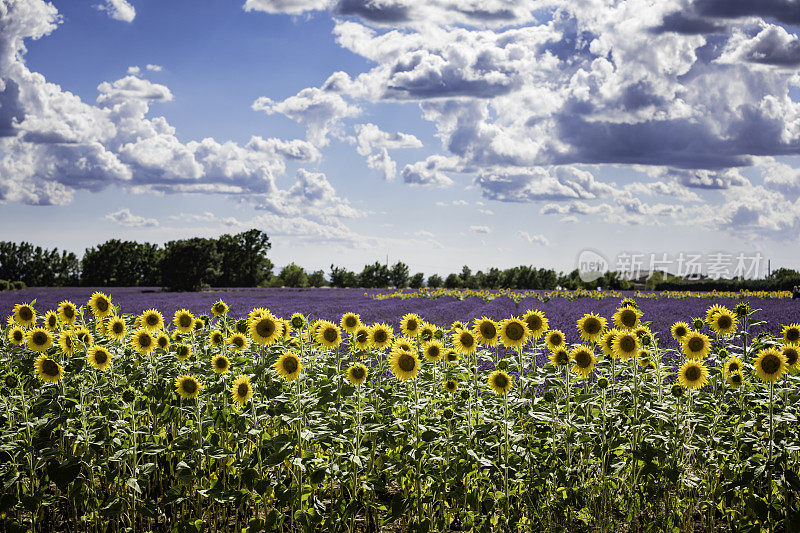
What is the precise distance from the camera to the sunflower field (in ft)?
14.1

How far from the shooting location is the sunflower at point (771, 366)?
457 cm

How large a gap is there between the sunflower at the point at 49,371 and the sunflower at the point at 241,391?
1.39 metres

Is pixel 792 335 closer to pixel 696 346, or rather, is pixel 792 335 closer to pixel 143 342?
pixel 696 346

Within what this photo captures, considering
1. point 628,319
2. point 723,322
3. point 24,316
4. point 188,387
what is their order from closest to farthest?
point 188,387 → point 628,319 → point 24,316 → point 723,322

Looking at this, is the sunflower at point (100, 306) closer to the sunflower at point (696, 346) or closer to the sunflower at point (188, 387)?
the sunflower at point (188, 387)

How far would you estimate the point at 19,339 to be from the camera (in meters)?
5.44

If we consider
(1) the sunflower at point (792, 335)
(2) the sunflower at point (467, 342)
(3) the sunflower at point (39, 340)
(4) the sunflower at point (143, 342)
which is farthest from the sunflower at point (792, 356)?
(3) the sunflower at point (39, 340)

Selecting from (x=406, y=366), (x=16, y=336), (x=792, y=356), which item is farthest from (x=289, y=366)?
(x=792, y=356)

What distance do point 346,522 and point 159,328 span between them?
102 inches

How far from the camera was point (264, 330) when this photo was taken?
4777 mm

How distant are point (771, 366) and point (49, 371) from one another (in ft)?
17.5

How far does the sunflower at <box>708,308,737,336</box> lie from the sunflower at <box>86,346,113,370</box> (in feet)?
17.0

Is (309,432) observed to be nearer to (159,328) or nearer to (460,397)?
(460,397)

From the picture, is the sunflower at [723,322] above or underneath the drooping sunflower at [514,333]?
above
